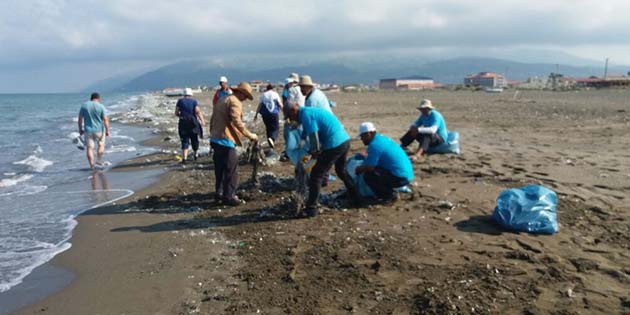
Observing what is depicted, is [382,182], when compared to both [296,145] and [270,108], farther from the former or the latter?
[270,108]

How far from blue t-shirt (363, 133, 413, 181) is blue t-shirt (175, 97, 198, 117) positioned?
5.16m

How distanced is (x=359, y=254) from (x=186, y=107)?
21.4 feet

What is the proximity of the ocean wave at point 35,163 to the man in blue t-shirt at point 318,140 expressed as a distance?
328 inches

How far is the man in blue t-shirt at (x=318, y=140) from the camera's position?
19.2 ft

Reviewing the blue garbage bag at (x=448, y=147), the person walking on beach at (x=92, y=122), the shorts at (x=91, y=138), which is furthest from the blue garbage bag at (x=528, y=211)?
the shorts at (x=91, y=138)

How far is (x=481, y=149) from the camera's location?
34.8 feet

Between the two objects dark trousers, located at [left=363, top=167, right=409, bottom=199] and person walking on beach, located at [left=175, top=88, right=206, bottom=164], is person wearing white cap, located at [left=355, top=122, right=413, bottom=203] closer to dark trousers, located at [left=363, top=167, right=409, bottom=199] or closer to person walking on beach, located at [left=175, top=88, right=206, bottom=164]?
dark trousers, located at [left=363, top=167, right=409, bottom=199]

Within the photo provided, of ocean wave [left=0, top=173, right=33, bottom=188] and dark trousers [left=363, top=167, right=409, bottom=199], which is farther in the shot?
ocean wave [left=0, top=173, right=33, bottom=188]

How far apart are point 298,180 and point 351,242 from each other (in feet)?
4.57

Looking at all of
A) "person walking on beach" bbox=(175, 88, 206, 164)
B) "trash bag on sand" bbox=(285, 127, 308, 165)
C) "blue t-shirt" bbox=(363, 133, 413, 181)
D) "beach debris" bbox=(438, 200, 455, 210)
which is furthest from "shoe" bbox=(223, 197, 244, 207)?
"person walking on beach" bbox=(175, 88, 206, 164)

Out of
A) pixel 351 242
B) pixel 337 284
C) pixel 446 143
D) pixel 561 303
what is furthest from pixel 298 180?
pixel 446 143

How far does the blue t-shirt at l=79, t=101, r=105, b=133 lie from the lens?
33.1 ft

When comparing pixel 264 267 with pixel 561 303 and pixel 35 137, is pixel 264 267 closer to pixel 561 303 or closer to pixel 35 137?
pixel 561 303

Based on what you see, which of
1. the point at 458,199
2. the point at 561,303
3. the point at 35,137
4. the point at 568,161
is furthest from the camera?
the point at 35,137
